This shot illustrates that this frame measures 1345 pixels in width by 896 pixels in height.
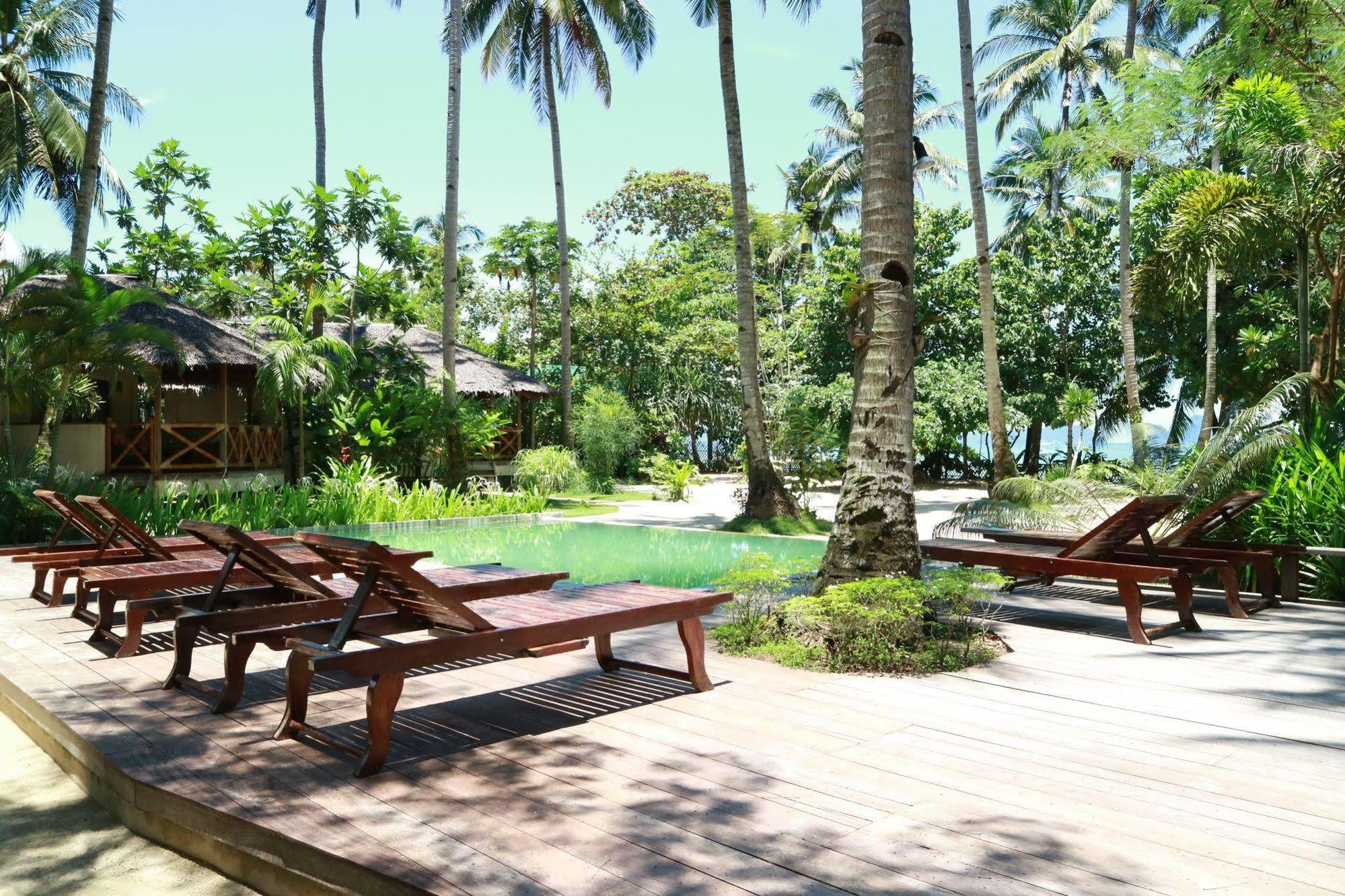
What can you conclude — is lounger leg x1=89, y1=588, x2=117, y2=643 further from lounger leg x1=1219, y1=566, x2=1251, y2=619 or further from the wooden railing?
the wooden railing

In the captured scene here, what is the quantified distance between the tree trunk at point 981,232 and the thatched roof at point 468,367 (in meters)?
10.6

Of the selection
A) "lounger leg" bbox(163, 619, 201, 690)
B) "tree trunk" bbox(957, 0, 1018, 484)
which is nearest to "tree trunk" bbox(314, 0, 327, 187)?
"tree trunk" bbox(957, 0, 1018, 484)

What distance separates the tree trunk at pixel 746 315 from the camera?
13695mm

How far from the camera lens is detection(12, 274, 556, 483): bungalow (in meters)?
15.7

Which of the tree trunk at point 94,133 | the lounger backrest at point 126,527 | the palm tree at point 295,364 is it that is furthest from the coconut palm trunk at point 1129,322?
the tree trunk at point 94,133

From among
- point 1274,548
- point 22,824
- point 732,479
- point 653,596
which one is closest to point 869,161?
point 653,596

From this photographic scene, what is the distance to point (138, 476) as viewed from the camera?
16078mm

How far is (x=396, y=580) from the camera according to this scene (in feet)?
11.7

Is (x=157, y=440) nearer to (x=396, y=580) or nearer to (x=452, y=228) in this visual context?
(x=452, y=228)

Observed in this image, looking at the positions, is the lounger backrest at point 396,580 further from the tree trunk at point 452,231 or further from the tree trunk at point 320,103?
the tree trunk at point 320,103

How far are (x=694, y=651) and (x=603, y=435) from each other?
18.1 m

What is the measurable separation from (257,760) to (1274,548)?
635 centimetres

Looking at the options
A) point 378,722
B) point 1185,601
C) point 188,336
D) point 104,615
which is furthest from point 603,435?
point 378,722

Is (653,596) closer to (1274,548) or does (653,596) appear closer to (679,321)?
(1274,548)
